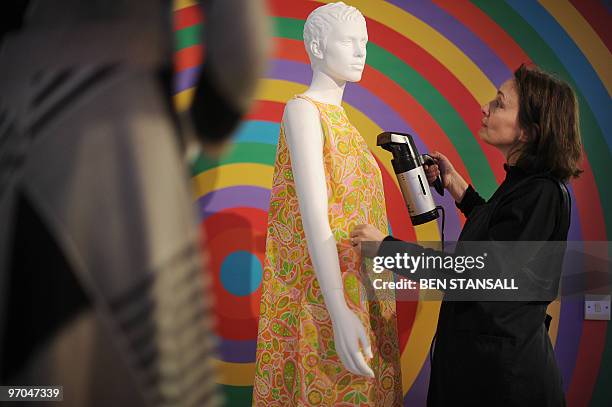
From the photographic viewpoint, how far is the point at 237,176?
238 cm

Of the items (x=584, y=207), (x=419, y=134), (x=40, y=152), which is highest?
(x=419, y=134)

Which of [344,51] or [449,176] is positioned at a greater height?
[344,51]

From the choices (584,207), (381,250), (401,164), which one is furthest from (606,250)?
(381,250)

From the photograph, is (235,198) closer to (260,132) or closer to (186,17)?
(260,132)

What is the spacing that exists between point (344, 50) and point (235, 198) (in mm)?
963

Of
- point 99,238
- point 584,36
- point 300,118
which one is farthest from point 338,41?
point 584,36

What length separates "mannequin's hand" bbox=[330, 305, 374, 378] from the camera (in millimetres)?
1354

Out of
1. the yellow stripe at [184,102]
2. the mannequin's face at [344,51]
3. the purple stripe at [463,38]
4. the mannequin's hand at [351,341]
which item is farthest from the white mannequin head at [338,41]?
the purple stripe at [463,38]

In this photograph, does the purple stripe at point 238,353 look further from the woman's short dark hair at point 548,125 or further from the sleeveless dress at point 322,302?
the woman's short dark hair at point 548,125

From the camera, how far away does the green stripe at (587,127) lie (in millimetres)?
2338

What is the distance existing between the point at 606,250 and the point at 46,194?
7.43 ft

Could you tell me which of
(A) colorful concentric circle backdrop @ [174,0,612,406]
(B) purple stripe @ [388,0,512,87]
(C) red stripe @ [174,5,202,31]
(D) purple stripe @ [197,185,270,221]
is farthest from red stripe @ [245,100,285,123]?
(B) purple stripe @ [388,0,512,87]

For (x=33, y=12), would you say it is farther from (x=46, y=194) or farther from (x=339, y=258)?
(x=339, y=258)

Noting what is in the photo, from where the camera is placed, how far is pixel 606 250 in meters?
2.29
